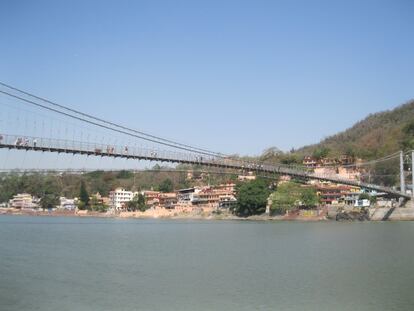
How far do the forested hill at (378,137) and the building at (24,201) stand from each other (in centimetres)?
5028

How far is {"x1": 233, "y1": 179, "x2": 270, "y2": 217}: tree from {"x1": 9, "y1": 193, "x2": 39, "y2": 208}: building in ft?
189

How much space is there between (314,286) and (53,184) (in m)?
101

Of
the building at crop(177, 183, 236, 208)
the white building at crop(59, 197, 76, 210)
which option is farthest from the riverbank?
the white building at crop(59, 197, 76, 210)

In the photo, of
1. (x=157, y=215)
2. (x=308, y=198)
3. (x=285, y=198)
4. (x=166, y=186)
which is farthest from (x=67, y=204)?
(x=308, y=198)

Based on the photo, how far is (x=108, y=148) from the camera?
96.7 ft

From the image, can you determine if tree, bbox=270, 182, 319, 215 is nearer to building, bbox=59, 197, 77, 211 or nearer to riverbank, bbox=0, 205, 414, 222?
riverbank, bbox=0, 205, 414, 222

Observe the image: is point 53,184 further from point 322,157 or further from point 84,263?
point 84,263

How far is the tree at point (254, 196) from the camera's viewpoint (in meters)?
55.4

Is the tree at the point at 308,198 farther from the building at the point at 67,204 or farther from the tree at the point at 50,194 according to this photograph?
the tree at the point at 50,194

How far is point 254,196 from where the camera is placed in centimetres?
5544

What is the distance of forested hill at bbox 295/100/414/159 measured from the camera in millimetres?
66812

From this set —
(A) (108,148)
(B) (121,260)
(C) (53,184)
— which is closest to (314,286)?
(B) (121,260)

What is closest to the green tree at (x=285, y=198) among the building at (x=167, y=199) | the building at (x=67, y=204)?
the building at (x=167, y=199)

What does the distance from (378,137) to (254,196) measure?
33197mm
